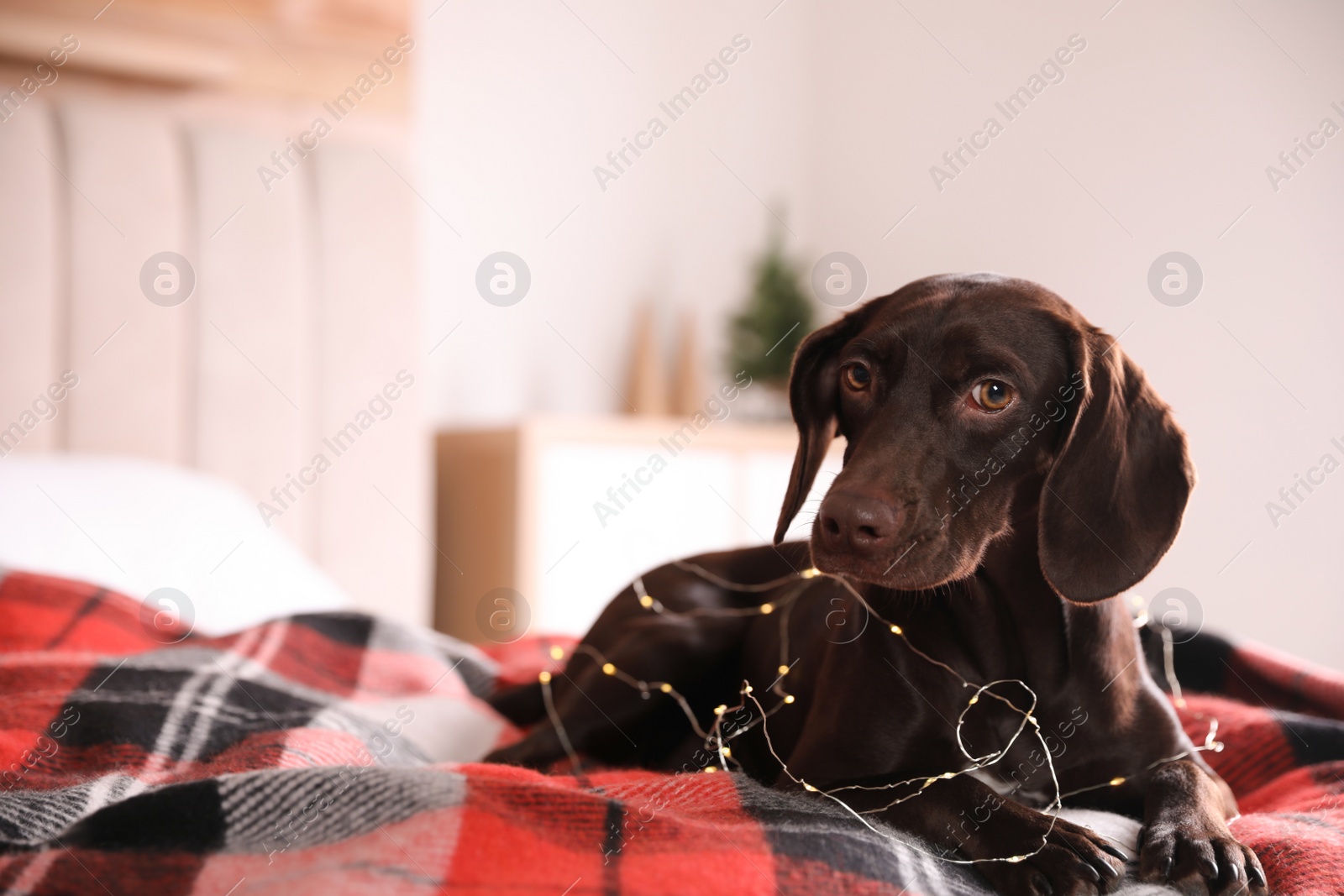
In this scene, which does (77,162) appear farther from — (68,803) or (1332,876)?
(1332,876)

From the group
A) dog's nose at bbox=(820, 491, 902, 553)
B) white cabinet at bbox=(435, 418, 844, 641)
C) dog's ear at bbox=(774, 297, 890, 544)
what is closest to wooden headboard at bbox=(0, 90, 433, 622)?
white cabinet at bbox=(435, 418, 844, 641)

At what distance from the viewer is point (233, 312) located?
3139mm

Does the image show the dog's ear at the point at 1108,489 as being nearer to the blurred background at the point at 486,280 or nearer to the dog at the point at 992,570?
the dog at the point at 992,570

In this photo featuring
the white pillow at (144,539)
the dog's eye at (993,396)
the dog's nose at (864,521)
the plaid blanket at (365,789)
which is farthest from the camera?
the white pillow at (144,539)

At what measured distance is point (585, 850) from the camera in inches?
34.0

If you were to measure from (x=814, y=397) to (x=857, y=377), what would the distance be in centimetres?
15

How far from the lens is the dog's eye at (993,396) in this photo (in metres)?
1.25

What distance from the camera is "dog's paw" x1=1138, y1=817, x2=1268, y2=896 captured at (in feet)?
3.17

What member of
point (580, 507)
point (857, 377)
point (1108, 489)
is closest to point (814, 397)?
point (857, 377)

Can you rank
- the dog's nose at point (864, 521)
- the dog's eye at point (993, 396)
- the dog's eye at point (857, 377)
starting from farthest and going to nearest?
the dog's eye at point (857, 377) → the dog's eye at point (993, 396) → the dog's nose at point (864, 521)

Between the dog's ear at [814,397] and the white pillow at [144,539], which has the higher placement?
the dog's ear at [814,397]

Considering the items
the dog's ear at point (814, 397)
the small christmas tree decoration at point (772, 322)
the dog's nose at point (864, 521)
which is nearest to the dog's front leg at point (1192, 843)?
the dog's nose at point (864, 521)

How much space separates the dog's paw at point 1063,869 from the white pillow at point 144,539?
1.84 meters

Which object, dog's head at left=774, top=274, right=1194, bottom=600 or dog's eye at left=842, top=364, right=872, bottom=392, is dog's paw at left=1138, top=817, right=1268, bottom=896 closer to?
dog's head at left=774, top=274, right=1194, bottom=600
